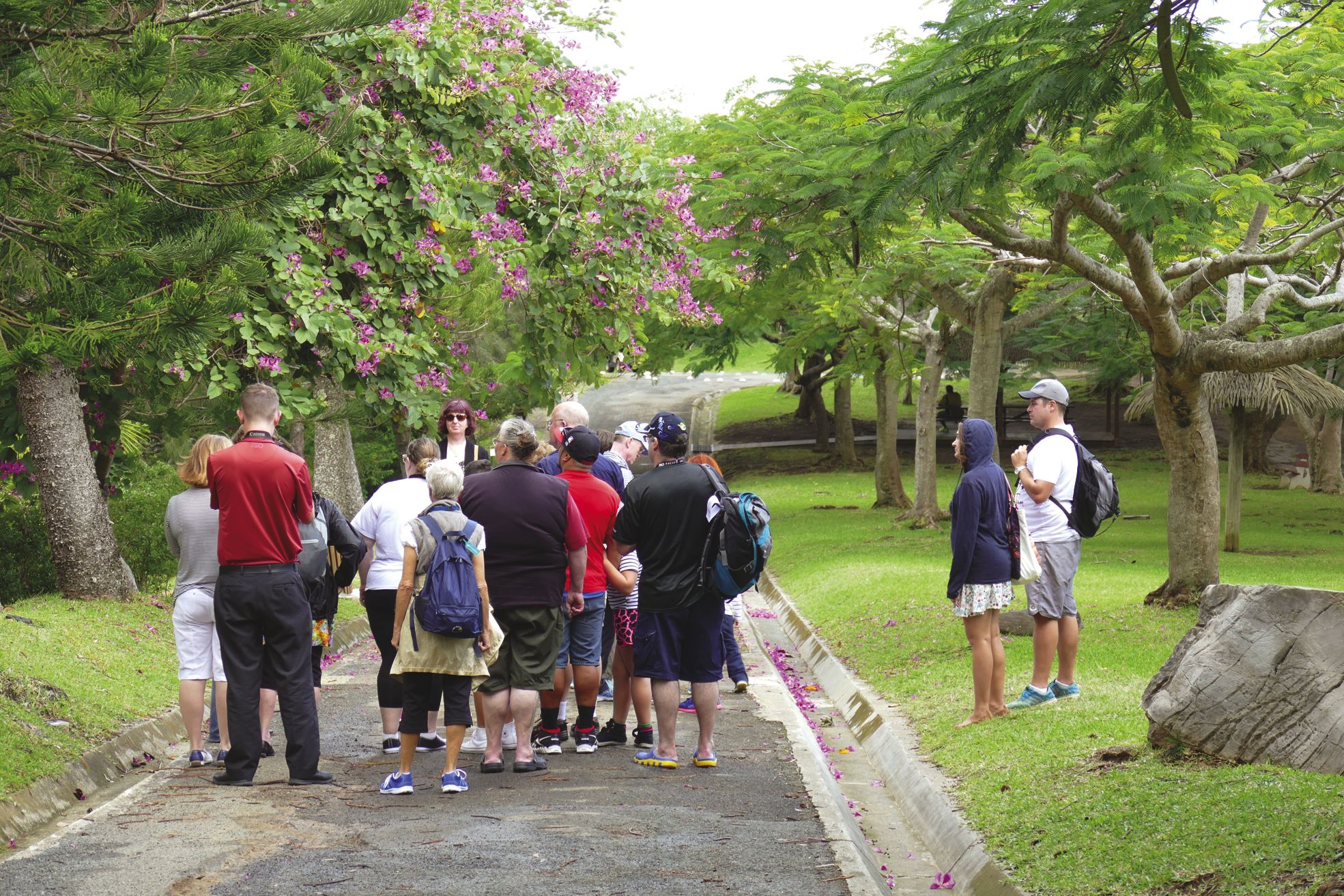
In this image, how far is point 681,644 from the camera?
25.3 ft

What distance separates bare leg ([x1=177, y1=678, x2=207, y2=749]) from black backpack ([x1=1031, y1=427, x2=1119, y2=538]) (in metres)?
5.32

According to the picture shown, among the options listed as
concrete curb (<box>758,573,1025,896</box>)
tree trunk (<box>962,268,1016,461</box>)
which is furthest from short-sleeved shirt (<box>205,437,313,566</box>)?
tree trunk (<box>962,268,1016,461</box>)

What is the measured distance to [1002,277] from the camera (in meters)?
17.9

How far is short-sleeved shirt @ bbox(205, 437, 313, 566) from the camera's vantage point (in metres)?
7.03

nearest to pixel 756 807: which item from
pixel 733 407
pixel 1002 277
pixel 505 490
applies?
pixel 505 490

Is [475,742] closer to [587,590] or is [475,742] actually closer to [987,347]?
[587,590]

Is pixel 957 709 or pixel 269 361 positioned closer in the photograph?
pixel 957 709

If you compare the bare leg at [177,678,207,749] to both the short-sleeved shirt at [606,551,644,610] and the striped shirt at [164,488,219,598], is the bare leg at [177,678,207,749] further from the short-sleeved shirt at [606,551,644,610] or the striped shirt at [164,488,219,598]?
the short-sleeved shirt at [606,551,644,610]

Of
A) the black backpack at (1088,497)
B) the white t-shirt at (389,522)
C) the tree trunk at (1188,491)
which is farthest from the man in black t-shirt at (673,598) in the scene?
the tree trunk at (1188,491)

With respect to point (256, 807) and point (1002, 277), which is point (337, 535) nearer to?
point (256, 807)

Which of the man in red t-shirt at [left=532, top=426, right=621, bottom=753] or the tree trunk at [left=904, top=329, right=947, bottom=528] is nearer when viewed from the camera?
the man in red t-shirt at [left=532, top=426, right=621, bottom=753]

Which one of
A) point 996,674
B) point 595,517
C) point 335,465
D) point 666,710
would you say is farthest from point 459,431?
point 335,465

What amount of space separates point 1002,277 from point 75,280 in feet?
47.1

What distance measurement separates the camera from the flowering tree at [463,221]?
11.1 metres
